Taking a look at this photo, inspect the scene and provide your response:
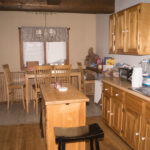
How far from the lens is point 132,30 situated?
9.48ft

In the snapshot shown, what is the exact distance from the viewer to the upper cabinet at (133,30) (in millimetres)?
2707

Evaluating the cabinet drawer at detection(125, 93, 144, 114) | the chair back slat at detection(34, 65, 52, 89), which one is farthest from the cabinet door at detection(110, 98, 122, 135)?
the chair back slat at detection(34, 65, 52, 89)

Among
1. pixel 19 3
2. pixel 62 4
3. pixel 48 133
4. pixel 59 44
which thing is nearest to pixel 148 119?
pixel 48 133

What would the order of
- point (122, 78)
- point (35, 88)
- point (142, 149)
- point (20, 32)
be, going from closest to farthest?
1. point (142, 149)
2. point (122, 78)
3. point (35, 88)
4. point (20, 32)

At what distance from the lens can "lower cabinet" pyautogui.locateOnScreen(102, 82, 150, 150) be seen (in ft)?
7.24

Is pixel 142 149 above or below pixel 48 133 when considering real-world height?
below

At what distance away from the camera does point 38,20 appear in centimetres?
533

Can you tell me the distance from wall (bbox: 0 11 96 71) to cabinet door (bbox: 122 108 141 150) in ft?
10.9

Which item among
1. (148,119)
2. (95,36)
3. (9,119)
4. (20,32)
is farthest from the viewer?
(95,36)

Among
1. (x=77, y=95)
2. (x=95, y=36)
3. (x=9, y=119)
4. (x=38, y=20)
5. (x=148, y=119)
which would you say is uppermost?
(x=38, y=20)

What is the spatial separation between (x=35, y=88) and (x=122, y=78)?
1933 millimetres

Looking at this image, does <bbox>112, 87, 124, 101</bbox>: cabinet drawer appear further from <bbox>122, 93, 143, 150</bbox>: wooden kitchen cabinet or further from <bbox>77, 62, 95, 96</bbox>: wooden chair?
<bbox>77, 62, 95, 96</bbox>: wooden chair

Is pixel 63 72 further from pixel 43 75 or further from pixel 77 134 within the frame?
pixel 77 134

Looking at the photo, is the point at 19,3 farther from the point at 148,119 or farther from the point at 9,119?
the point at 148,119
